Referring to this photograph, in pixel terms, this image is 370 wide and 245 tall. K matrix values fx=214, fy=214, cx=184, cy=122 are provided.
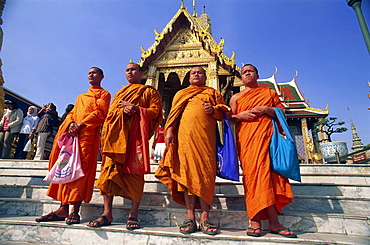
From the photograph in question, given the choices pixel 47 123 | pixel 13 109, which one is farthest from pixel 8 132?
pixel 47 123

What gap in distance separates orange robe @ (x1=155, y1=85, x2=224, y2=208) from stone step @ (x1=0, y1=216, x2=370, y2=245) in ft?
1.07

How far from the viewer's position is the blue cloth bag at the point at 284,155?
186 centimetres

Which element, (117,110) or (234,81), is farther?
(234,81)

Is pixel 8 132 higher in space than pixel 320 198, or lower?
higher

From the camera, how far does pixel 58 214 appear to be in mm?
2143

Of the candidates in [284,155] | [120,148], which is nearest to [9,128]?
[120,148]

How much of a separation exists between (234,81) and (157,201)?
585 centimetres

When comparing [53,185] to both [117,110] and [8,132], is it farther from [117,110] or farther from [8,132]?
[8,132]

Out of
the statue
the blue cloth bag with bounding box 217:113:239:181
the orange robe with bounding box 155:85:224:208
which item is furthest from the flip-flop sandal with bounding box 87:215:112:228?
the statue

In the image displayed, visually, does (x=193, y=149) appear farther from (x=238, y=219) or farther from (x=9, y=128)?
(x=9, y=128)

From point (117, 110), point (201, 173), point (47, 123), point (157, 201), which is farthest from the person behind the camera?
point (47, 123)

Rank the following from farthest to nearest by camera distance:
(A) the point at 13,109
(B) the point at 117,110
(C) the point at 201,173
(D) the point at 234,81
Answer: (D) the point at 234,81
(A) the point at 13,109
(B) the point at 117,110
(C) the point at 201,173

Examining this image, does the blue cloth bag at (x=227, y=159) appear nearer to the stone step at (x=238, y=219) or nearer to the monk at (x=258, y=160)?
the monk at (x=258, y=160)

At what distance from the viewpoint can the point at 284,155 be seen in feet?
6.27
